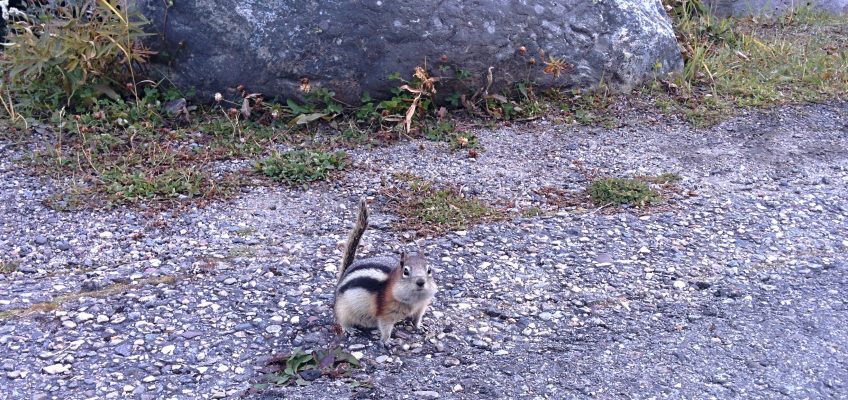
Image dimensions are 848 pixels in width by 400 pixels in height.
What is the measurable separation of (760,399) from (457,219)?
2.17 meters

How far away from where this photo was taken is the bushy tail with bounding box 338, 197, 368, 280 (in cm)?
416

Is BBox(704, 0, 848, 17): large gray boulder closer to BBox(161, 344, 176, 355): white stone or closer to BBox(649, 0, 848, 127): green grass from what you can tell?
BBox(649, 0, 848, 127): green grass

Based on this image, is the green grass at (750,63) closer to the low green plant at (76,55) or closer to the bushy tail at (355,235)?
the bushy tail at (355,235)

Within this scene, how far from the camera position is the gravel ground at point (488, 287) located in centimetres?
388

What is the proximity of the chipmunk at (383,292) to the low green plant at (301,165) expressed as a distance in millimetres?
1733

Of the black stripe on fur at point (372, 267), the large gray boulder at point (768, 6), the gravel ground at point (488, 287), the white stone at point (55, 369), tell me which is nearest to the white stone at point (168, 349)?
the gravel ground at point (488, 287)

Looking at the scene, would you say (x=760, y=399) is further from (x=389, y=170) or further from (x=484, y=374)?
(x=389, y=170)

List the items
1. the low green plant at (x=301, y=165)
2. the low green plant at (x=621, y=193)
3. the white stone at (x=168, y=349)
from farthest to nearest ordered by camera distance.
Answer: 1. the low green plant at (x=301, y=165)
2. the low green plant at (x=621, y=193)
3. the white stone at (x=168, y=349)

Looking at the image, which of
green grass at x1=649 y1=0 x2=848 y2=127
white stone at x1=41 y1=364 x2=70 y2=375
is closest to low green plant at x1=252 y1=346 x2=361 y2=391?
white stone at x1=41 y1=364 x2=70 y2=375

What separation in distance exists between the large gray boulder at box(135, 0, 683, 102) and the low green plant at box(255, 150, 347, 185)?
2.76 feet

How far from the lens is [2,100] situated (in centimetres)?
666

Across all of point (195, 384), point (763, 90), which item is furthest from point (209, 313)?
point (763, 90)

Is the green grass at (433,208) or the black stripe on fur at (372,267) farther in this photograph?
the green grass at (433,208)

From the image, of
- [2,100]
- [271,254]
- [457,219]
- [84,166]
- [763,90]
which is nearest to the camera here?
[271,254]
